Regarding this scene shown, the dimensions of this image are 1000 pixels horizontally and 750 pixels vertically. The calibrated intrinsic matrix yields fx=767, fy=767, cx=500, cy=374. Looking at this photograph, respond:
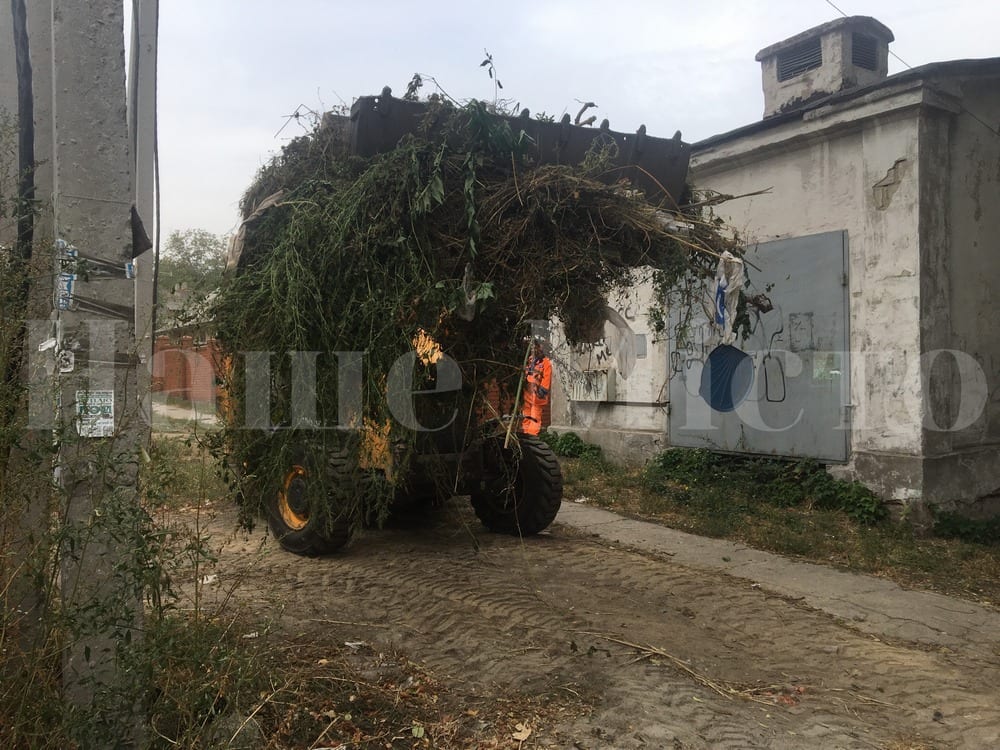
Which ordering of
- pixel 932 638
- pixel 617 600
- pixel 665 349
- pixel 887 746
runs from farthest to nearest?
pixel 665 349
pixel 617 600
pixel 932 638
pixel 887 746

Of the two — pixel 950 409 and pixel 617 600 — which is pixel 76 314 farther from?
pixel 950 409

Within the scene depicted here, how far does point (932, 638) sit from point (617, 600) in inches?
75.9

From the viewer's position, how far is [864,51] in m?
9.85

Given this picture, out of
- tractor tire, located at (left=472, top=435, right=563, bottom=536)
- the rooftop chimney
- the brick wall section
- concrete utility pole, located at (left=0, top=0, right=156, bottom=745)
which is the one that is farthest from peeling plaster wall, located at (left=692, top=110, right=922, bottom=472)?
concrete utility pole, located at (left=0, top=0, right=156, bottom=745)

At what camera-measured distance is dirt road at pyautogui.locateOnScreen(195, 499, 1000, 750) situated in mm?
3490

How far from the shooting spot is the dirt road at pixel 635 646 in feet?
11.5

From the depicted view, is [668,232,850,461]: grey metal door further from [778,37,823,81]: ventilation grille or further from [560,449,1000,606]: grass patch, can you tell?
[778,37,823,81]: ventilation grille

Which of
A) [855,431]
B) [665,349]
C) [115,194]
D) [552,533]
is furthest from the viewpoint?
[665,349]

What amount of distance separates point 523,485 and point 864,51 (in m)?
7.50

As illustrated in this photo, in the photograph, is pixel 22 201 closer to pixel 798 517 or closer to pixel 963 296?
pixel 798 517

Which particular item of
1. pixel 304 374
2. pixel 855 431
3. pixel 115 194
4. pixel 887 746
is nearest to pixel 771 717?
pixel 887 746

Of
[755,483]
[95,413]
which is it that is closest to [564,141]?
[95,413]

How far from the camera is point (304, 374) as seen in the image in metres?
4.77

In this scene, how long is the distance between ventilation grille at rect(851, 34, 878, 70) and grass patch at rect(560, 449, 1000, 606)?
5.36 metres
